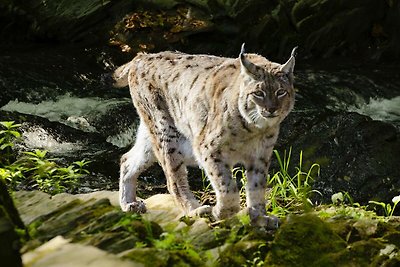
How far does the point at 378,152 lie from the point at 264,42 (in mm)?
5232

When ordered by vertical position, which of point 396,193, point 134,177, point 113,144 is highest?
point 134,177

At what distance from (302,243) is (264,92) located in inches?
50.2

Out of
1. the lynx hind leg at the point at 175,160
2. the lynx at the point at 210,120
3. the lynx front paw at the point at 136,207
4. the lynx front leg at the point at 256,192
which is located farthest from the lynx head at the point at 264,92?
the lynx front paw at the point at 136,207

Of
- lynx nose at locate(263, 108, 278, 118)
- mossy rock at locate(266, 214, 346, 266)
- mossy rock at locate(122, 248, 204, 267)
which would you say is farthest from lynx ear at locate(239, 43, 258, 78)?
mossy rock at locate(122, 248, 204, 267)

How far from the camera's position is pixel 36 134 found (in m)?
10.2

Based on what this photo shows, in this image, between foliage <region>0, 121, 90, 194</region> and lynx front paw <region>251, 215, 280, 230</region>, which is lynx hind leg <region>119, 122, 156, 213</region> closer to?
foliage <region>0, 121, 90, 194</region>

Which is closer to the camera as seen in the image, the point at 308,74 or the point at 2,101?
the point at 2,101

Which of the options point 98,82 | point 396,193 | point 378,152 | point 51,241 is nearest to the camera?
point 51,241

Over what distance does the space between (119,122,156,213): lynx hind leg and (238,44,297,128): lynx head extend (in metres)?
1.42

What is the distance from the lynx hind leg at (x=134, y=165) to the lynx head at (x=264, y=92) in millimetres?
1422

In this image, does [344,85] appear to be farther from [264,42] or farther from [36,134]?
[36,134]

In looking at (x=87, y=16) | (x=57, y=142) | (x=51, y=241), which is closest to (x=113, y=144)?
(x=57, y=142)

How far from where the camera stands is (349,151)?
10008mm

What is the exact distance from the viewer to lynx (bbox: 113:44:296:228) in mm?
5988
